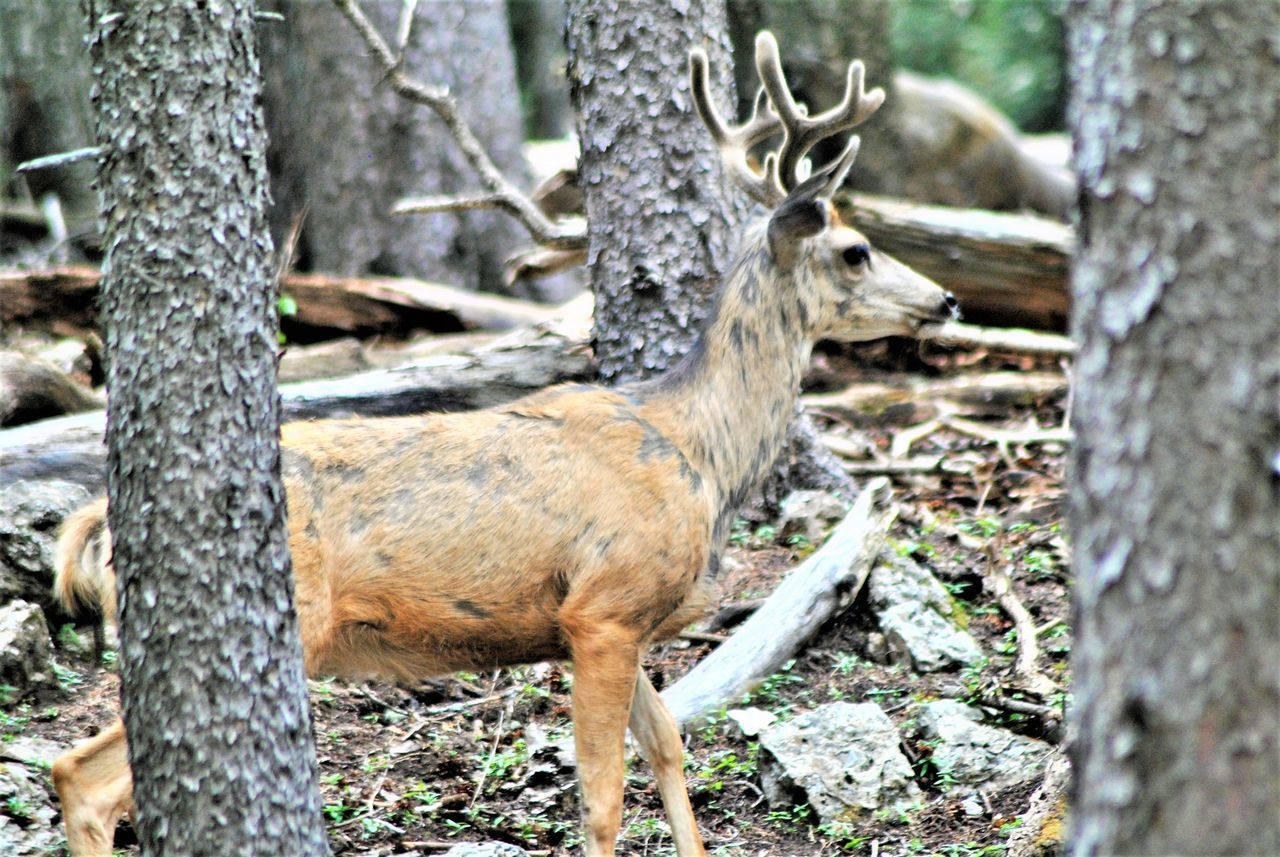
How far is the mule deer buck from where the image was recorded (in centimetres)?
516

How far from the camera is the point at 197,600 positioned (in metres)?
4.00

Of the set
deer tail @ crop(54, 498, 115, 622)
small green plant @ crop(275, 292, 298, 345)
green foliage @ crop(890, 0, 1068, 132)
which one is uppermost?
green foliage @ crop(890, 0, 1068, 132)

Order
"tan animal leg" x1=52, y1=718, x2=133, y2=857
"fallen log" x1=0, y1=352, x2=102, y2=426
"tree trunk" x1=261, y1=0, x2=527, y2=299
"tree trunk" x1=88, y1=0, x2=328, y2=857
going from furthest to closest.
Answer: "tree trunk" x1=261, y1=0, x2=527, y2=299, "fallen log" x1=0, y1=352, x2=102, y2=426, "tan animal leg" x1=52, y1=718, x2=133, y2=857, "tree trunk" x1=88, y1=0, x2=328, y2=857

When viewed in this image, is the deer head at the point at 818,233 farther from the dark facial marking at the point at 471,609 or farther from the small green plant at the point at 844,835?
the small green plant at the point at 844,835

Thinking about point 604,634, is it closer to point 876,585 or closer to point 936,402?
point 876,585

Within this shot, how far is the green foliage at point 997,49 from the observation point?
2478 centimetres

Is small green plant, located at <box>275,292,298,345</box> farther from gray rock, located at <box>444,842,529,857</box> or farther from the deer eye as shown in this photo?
gray rock, located at <box>444,842,529,857</box>

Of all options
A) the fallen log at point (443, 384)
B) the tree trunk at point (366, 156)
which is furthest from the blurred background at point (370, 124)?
the fallen log at point (443, 384)

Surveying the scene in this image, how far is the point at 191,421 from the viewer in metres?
3.97

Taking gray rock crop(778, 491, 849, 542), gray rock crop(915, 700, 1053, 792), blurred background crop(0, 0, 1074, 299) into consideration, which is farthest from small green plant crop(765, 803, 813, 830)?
blurred background crop(0, 0, 1074, 299)

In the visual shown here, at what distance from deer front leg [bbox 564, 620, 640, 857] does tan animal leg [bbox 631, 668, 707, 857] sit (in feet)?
0.89

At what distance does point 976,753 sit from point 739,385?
1853 millimetres

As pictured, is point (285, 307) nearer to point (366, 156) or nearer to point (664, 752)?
point (366, 156)

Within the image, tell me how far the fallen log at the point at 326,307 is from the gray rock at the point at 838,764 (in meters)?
4.14
